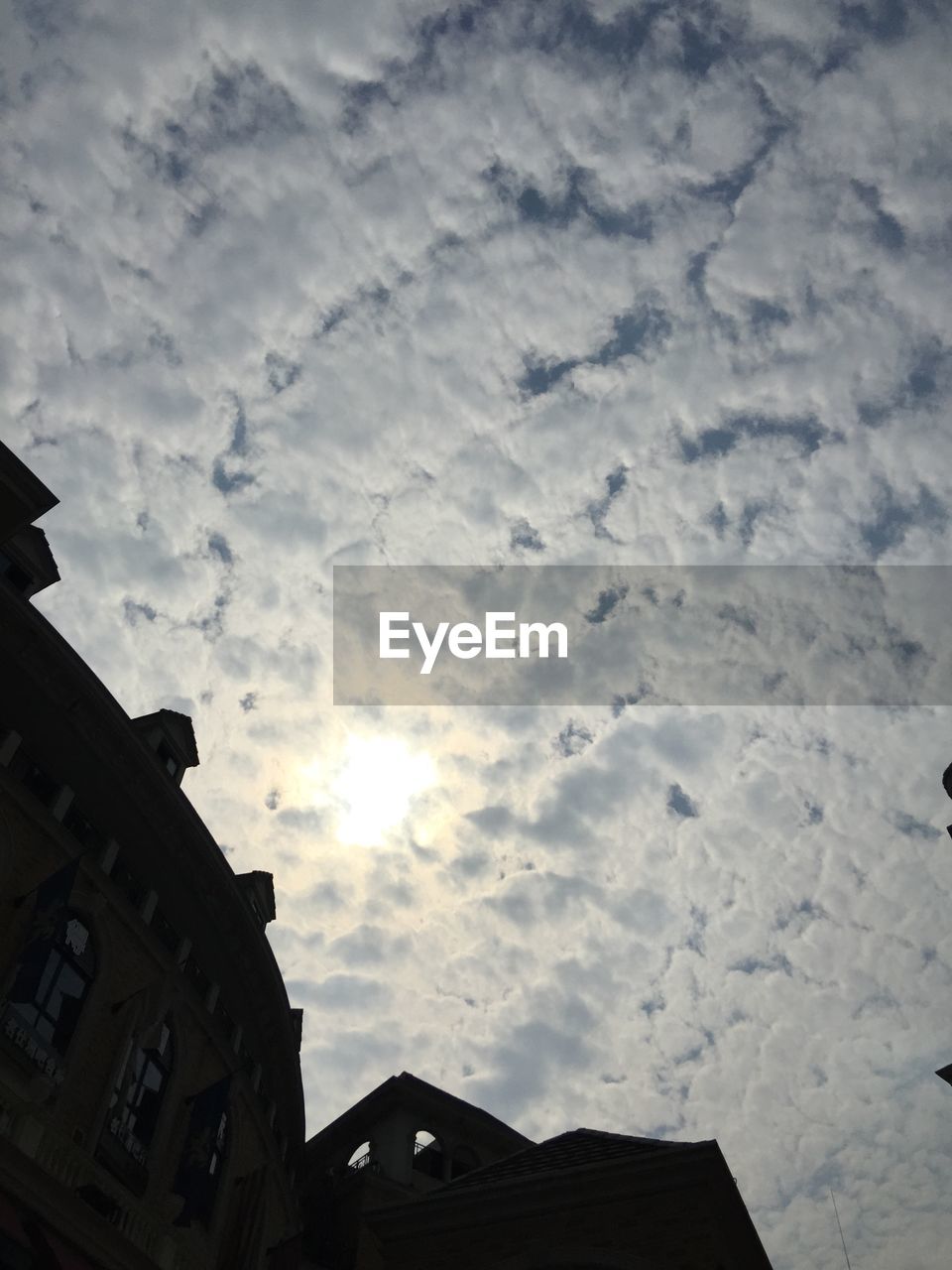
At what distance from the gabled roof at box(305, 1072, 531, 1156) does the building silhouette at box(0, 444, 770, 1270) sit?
675 cm

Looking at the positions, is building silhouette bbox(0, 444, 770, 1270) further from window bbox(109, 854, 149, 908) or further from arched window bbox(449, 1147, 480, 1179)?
arched window bbox(449, 1147, 480, 1179)

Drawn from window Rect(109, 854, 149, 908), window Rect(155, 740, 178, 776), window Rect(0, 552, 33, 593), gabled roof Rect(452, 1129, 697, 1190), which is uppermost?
window Rect(0, 552, 33, 593)

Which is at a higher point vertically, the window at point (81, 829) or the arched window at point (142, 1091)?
the window at point (81, 829)

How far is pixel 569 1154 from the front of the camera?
66.8 feet

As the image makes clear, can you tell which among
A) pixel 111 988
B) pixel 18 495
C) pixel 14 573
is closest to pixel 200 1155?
pixel 111 988

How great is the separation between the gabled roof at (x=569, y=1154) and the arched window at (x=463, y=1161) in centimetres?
1643

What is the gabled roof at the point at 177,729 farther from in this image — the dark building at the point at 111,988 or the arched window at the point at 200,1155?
the arched window at the point at 200,1155

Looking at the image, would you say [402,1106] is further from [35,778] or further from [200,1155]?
[35,778]

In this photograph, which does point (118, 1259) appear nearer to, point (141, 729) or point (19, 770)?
point (19, 770)

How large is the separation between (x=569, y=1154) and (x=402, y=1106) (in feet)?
61.2

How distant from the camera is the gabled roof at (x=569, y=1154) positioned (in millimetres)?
18375

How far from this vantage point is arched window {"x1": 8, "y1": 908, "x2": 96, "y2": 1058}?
18359 mm

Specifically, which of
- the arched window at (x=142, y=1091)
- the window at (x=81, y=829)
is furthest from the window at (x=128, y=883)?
the arched window at (x=142, y=1091)

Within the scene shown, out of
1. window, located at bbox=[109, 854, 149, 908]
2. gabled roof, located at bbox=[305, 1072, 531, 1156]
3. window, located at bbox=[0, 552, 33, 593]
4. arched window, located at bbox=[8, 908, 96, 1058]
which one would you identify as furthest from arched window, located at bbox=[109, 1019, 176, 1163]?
gabled roof, located at bbox=[305, 1072, 531, 1156]
